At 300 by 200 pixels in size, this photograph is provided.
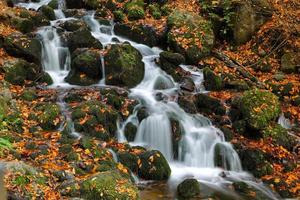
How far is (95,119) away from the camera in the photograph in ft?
33.6

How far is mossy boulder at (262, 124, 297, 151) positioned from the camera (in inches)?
429

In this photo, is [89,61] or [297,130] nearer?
[297,130]

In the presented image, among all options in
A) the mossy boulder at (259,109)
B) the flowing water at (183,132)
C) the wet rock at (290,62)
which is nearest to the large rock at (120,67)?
the flowing water at (183,132)

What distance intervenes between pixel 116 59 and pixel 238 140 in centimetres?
470

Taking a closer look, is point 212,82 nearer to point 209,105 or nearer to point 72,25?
point 209,105

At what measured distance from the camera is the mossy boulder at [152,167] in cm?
912

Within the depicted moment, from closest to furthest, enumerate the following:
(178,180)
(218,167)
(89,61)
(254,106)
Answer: (178,180), (218,167), (254,106), (89,61)

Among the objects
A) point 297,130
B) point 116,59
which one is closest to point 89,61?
point 116,59

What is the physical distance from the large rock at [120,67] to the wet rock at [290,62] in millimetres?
5509

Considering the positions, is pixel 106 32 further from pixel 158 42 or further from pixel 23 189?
pixel 23 189

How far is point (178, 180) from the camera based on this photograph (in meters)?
9.41

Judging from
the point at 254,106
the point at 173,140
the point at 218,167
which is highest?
the point at 254,106

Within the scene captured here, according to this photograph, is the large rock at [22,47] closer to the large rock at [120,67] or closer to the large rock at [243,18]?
the large rock at [120,67]

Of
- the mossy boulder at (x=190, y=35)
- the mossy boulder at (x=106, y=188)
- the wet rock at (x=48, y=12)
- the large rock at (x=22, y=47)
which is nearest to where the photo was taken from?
the mossy boulder at (x=106, y=188)
